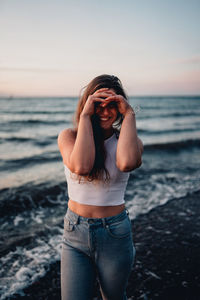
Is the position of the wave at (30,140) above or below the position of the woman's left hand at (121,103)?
below

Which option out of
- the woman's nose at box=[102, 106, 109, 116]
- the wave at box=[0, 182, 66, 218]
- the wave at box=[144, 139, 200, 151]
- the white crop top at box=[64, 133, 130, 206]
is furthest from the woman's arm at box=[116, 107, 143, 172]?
the wave at box=[144, 139, 200, 151]

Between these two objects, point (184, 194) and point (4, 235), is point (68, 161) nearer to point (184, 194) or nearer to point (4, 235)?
point (4, 235)

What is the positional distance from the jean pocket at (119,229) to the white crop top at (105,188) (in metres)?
0.17

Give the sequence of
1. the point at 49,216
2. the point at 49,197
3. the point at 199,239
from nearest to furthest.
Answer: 1. the point at 199,239
2. the point at 49,216
3. the point at 49,197

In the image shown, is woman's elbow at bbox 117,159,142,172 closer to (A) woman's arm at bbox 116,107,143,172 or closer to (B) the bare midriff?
(A) woman's arm at bbox 116,107,143,172

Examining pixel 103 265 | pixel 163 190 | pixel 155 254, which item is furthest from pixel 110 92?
pixel 163 190

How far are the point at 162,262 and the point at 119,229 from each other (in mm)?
2679

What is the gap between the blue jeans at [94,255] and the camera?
1.89 m

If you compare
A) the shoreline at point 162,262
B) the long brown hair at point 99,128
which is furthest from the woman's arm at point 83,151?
the shoreline at point 162,262

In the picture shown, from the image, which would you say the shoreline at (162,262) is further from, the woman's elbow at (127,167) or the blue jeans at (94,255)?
the woman's elbow at (127,167)

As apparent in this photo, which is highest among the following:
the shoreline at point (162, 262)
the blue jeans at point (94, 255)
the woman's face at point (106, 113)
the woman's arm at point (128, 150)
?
the woman's face at point (106, 113)

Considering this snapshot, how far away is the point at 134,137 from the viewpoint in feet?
6.25

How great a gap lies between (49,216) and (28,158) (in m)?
6.03

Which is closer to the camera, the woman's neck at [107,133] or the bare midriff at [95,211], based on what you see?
the bare midriff at [95,211]
